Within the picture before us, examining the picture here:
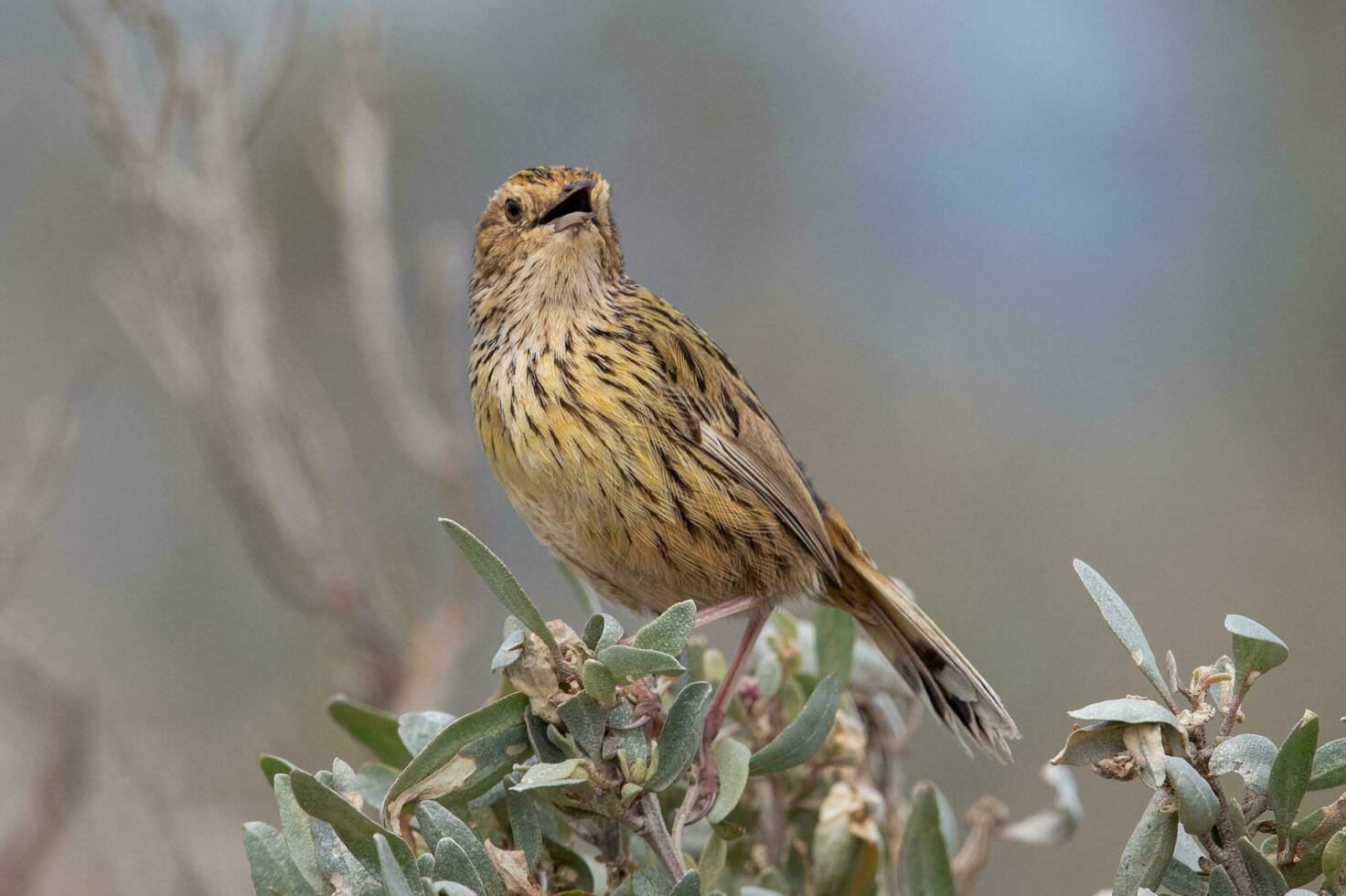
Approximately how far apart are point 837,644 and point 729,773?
616mm

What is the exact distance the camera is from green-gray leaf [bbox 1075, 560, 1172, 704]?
1813mm

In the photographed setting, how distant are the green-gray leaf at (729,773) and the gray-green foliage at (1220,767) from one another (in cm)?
60

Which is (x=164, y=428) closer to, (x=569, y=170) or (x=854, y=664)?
(x=569, y=170)

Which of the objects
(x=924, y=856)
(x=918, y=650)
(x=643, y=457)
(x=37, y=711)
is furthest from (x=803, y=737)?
(x=37, y=711)

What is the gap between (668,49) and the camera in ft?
36.0

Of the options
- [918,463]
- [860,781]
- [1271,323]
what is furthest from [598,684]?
[1271,323]

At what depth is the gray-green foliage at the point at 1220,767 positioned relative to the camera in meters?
1.77

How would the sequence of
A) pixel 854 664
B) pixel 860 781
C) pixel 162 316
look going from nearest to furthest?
pixel 860 781
pixel 854 664
pixel 162 316

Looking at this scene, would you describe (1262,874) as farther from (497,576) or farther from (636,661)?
(497,576)

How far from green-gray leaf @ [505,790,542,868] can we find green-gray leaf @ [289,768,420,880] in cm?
24

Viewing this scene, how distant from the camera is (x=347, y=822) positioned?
1841mm

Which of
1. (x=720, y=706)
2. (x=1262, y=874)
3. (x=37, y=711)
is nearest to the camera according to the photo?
(x=1262, y=874)

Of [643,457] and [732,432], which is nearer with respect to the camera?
[643,457]

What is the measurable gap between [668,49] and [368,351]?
6442mm
